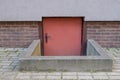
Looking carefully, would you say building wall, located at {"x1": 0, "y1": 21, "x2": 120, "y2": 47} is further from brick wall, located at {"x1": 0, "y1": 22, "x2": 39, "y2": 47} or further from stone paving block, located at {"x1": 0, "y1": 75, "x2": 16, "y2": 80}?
stone paving block, located at {"x1": 0, "y1": 75, "x2": 16, "y2": 80}

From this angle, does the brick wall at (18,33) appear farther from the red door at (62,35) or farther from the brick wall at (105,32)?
the brick wall at (105,32)

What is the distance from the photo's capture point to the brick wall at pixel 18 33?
5957 mm

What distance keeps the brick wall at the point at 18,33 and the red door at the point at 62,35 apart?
1.11 feet

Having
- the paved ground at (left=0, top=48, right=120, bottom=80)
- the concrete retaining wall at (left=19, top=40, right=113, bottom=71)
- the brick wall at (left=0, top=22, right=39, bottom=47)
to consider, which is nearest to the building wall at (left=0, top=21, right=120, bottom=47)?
the brick wall at (left=0, top=22, right=39, bottom=47)

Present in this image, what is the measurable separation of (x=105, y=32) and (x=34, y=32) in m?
2.00

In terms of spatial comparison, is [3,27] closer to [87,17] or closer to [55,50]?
[55,50]

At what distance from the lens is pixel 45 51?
20.2 ft

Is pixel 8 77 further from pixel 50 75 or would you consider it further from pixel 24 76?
pixel 50 75

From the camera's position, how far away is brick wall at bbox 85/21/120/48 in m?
5.95

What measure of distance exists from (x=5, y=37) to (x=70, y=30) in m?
1.86

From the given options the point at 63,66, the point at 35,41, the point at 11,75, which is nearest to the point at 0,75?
the point at 11,75

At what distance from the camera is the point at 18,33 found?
6004 mm

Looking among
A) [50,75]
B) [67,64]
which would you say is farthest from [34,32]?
[50,75]

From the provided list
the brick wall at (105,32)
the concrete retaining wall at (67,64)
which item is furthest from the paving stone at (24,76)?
the brick wall at (105,32)
